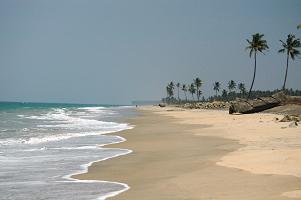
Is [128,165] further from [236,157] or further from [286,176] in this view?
[286,176]

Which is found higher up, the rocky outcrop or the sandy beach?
the rocky outcrop

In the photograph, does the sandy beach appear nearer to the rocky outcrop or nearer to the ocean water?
the ocean water

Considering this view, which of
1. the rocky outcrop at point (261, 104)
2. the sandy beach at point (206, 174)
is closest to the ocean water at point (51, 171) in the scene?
the sandy beach at point (206, 174)

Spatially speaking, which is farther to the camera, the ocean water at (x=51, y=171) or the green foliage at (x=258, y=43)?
the green foliage at (x=258, y=43)

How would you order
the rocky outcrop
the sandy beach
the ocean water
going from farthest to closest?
the rocky outcrop, the ocean water, the sandy beach

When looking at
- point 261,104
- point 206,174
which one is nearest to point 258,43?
point 261,104

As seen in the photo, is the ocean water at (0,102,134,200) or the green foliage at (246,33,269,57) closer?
the ocean water at (0,102,134,200)

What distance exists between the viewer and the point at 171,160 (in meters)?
17.6

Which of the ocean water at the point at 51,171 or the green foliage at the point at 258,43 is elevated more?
the green foliage at the point at 258,43

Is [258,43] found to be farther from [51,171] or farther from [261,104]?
[51,171]

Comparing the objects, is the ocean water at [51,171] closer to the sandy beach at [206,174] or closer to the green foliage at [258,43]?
the sandy beach at [206,174]

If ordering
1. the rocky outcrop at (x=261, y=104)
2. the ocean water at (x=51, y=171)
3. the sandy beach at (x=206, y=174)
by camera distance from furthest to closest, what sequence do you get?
the rocky outcrop at (x=261, y=104), the ocean water at (x=51, y=171), the sandy beach at (x=206, y=174)

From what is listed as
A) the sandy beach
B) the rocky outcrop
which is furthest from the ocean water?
the rocky outcrop

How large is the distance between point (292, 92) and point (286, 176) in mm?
168126
